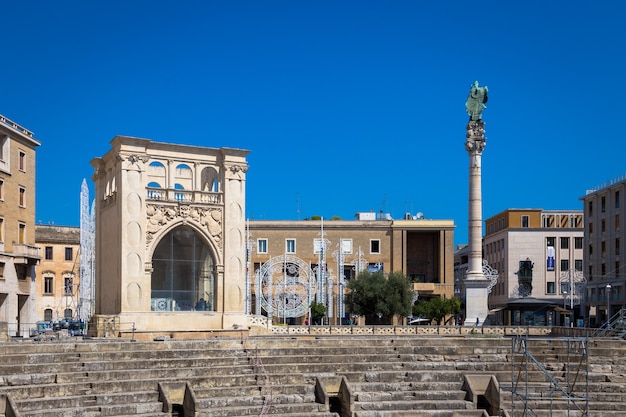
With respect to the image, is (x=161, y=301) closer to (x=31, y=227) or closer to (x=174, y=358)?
(x=174, y=358)

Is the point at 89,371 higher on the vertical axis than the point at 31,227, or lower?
lower

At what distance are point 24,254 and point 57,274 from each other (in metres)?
35.4

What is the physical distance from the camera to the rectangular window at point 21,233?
39.5m

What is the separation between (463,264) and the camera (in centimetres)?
9625

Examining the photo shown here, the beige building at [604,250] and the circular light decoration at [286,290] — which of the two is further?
the beige building at [604,250]

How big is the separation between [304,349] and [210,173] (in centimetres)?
1085

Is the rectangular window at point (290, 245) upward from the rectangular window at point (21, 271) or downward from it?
upward

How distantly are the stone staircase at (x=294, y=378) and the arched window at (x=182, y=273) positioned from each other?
22.6 feet

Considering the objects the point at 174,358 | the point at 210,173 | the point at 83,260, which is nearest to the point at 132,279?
the point at 210,173

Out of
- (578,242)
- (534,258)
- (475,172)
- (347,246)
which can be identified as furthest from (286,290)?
(578,242)

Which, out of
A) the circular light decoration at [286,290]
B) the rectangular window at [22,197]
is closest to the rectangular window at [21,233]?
the rectangular window at [22,197]

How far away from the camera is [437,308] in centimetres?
6475

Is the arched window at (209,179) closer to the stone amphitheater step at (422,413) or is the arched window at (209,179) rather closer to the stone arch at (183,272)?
the stone arch at (183,272)

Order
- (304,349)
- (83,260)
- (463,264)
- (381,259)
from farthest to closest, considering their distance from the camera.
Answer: (463,264)
(381,259)
(83,260)
(304,349)
